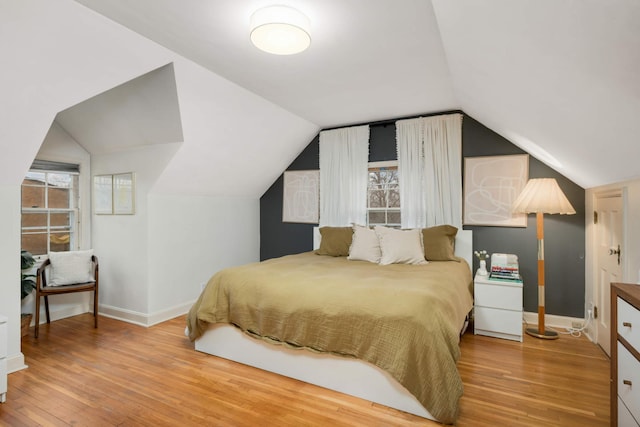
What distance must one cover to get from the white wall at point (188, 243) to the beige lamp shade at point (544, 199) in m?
3.53

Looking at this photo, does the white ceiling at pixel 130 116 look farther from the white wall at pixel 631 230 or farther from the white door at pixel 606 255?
the white door at pixel 606 255

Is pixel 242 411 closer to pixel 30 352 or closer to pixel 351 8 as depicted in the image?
pixel 30 352

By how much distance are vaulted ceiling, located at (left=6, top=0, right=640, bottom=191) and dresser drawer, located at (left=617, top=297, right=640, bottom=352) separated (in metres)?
0.80

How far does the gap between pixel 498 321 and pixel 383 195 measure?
1965 millimetres

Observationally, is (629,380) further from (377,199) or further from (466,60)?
(377,199)

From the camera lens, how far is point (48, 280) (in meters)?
3.53

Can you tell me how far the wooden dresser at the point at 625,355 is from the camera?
1.27 m

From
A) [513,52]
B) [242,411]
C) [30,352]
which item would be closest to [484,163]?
[513,52]

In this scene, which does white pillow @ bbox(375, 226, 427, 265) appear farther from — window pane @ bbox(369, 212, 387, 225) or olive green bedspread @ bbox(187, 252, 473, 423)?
Answer: window pane @ bbox(369, 212, 387, 225)

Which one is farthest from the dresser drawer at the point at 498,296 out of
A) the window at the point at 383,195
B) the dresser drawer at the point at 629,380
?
the dresser drawer at the point at 629,380

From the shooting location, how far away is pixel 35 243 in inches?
146

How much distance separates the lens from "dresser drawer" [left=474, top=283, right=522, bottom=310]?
10.1 ft

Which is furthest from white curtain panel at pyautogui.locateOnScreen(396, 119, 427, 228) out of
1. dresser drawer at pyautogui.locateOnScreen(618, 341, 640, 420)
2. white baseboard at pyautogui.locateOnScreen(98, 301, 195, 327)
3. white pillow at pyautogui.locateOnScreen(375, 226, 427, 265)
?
white baseboard at pyautogui.locateOnScreen(98, 301, 195, 327)

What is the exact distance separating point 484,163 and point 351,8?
8.37 ft
